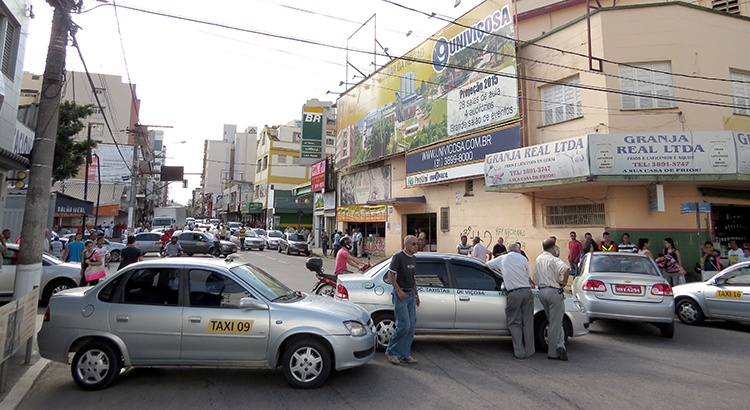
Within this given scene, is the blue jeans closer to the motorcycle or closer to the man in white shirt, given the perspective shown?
the man in white shirt

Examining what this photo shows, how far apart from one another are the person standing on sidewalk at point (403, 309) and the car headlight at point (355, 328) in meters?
0.88

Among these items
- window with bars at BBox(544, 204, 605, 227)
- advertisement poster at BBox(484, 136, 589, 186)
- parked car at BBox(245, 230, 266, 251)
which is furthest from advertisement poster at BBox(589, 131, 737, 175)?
parked car at BBox(245, 230, 266, 251)

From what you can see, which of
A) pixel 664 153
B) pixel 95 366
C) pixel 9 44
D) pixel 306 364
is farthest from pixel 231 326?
pixel 664 153

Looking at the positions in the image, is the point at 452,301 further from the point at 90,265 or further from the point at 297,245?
the point at 297,245

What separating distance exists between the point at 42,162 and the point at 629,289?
33.2ft

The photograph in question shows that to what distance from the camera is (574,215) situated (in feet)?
48.9

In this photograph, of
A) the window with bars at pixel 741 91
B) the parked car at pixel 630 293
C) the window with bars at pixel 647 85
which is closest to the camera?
the parked car at pixel 630 293

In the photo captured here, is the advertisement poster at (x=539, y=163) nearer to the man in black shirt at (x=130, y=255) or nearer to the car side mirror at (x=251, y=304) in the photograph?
the car side mirror at (x=251, y=304)

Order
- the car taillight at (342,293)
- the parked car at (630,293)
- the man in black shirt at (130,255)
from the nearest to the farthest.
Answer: the car taillight at (342,293), the parked car at (630,293), the man in black shirt at (130,255)

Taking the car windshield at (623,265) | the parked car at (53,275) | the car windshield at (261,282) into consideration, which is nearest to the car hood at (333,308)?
the car windshield at (261,282)

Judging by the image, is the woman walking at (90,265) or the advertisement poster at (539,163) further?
the advertisement poster at (539,163)

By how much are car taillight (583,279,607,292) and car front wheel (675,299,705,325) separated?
2.95m

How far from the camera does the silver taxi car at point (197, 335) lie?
194 inches

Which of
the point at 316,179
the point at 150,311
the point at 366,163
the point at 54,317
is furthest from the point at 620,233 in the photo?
the point at 316,179
